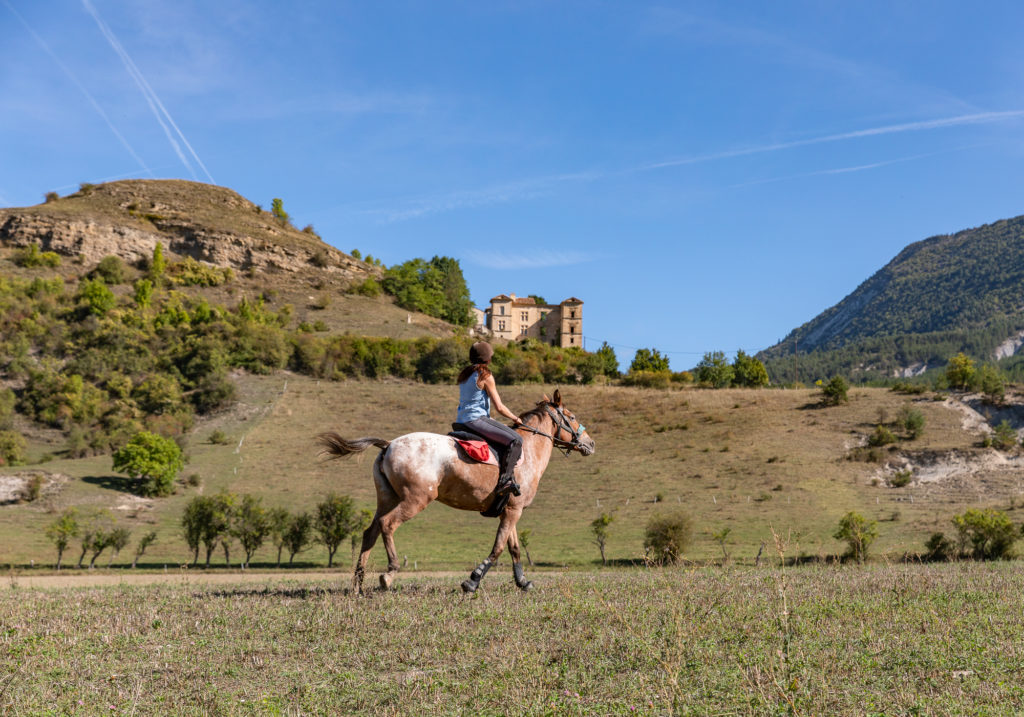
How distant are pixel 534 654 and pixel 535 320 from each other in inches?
5591

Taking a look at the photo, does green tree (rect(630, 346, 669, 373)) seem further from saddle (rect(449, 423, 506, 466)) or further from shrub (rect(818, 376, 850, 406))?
saddle (rect(449, 423, 506, 466))

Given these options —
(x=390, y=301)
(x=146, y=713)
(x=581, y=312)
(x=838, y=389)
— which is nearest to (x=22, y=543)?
(x=146, y=713)

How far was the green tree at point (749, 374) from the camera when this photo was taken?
9550cm

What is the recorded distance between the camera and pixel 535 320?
147750mm

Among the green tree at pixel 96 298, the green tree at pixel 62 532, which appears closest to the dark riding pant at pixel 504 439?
the green tree at pixel 62 532

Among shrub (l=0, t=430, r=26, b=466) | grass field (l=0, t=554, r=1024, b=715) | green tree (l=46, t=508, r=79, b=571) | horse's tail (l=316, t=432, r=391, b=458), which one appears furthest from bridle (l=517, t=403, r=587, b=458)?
shrub (l=0, t=430, r=26, b=466)

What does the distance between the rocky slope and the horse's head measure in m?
112

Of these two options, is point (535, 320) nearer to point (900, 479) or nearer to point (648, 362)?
point (648, 362)

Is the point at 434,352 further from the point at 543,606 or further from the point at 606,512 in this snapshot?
the point at 543,606

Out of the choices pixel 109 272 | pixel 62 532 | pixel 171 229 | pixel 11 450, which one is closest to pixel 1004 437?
pixel 62 532

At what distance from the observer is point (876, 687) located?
5238 millimetres

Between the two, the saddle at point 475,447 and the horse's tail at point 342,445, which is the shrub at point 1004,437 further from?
the horse's tail at point 342,445

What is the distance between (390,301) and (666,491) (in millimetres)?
82374

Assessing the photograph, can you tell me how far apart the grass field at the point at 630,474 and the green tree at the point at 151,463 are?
116 cm
